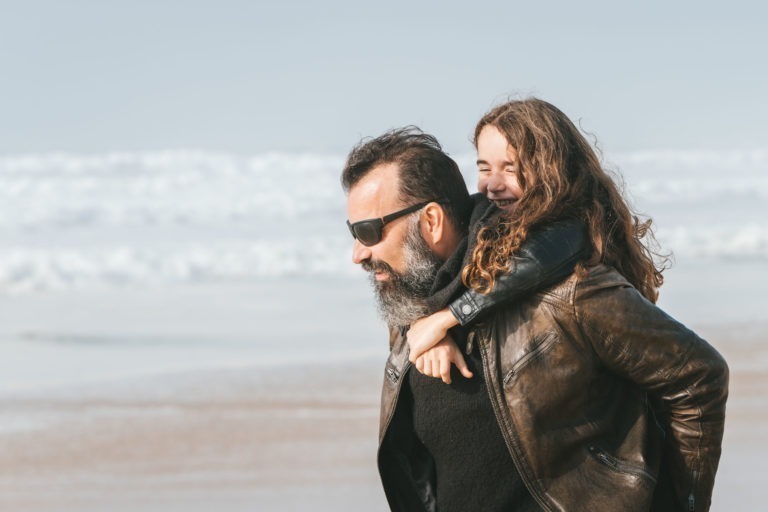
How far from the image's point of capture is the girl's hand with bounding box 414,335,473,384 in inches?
108

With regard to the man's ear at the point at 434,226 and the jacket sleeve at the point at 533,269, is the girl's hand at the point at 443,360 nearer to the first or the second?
the jacket sleeve at the point at 533,269

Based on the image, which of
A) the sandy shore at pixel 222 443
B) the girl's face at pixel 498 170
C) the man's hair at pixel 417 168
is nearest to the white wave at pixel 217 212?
the sandy shore at pixel 222 443

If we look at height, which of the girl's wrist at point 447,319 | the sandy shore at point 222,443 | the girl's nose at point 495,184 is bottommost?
the sandy shore at point 222,443

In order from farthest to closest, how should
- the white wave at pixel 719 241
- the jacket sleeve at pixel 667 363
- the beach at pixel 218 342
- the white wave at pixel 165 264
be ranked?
the white wave at pixel 719 241
the white wave at pixel 165 264
the beach at pixel 218 342
the jacket sleeve at pixel 667 363

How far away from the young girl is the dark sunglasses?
0.58 feet

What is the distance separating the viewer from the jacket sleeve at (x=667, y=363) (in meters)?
2.63

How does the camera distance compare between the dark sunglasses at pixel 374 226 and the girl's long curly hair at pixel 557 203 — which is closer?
the girl's long curly hair at pixel 557 203

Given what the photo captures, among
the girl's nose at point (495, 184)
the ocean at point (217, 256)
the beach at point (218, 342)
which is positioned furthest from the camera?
the ocean at point (217, 256)

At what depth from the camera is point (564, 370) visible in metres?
2.64

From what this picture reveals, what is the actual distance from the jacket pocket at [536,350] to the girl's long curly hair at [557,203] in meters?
0.16

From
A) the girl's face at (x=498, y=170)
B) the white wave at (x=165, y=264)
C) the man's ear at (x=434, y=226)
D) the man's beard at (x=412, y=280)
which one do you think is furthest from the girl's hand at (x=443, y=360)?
the white wave at (x=165, y=264)

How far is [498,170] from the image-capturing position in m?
2.99

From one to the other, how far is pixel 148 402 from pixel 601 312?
682 cm

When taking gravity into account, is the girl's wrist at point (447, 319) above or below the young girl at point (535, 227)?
below
